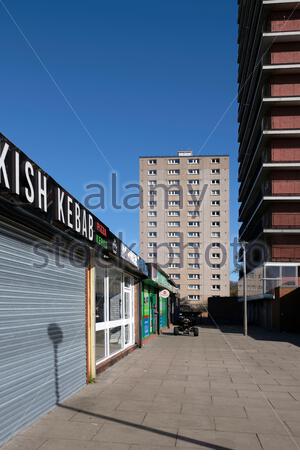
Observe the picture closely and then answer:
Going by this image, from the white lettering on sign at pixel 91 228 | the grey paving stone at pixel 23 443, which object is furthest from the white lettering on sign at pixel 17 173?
the white lettering on sign at pixel 91 228

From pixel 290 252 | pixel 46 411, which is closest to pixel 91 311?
pixel 46 411

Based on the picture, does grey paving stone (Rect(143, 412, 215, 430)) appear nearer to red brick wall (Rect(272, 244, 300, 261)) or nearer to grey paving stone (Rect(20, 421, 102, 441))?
grey paving stone (Rect(20, 421, 102, 441))

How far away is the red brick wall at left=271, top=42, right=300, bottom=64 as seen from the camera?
46.1m

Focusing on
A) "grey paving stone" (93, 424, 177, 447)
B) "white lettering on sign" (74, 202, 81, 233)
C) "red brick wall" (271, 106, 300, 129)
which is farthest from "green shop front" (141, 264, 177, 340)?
"red brick wall" (271, 106, 300, 129)

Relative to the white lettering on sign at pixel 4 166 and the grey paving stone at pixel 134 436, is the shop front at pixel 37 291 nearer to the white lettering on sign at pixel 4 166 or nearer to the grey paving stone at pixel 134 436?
the white lettering on sign at pixel 4 166

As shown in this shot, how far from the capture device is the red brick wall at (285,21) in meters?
46.0

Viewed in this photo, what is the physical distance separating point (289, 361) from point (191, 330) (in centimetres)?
1176

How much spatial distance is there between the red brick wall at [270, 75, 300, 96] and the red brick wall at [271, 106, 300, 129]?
61.2 inches

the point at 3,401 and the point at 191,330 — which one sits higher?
the point at 3,401

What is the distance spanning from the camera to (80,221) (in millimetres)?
9164

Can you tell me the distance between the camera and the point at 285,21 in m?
46.2

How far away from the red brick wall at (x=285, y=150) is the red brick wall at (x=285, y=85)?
4786 millimetres

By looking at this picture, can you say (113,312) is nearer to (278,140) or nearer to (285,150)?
(285,150)
